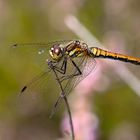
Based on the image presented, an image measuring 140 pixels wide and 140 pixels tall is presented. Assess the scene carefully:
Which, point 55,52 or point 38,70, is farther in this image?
point 38,70

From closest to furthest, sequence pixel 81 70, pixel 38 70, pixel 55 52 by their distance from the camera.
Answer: pixel 55 52 < pixel 81 70 < pixel 38 70

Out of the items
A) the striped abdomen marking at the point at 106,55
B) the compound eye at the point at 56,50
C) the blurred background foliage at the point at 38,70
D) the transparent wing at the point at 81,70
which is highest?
the blurred background foliage at the point at 38,70

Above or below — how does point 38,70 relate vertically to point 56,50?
above

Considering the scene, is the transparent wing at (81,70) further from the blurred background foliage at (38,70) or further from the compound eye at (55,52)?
the blurred background foliage at (38,70)

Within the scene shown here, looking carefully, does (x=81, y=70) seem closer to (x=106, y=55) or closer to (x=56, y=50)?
(x=56, y=50)

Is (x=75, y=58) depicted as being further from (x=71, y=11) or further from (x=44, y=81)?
(x=71, y=11)

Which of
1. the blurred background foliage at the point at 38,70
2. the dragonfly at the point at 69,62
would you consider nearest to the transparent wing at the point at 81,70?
the dragonfly at the point at 69,62

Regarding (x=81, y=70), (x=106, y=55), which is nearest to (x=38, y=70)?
(x=106, y=55)

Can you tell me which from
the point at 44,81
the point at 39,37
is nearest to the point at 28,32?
the point at 39,37
